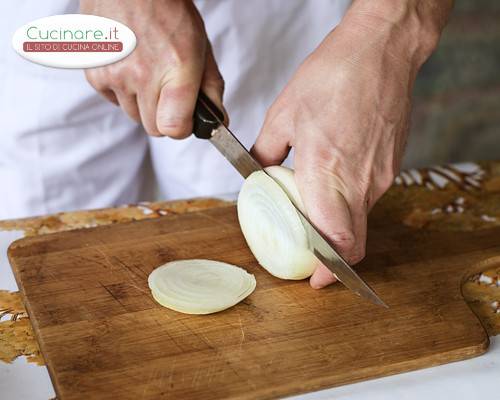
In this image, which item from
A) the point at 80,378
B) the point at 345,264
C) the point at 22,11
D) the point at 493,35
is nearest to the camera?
the point at 80,378

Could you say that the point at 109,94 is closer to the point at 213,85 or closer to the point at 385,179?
the point at 213,85

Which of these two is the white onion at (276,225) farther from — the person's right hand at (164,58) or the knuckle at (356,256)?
the person's right hand at (164,58)

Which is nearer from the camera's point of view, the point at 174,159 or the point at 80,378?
the point at 80,378

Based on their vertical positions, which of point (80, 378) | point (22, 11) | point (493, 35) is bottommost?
point (493, 35)

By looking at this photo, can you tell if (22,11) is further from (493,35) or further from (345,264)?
(493,35)

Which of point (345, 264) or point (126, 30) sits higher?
point (126, 30)

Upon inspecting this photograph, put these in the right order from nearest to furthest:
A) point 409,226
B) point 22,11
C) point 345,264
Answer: point 345,264 < point 409,226 < point 22,11

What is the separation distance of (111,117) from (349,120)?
2.22 ft

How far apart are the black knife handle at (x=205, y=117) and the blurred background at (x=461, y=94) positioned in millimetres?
1567

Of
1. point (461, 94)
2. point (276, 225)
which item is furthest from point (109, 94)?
point (461, 94)

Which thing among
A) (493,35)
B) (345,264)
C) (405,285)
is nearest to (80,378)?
(345,264)

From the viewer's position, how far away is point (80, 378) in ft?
3.28

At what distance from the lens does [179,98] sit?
49.8 inches

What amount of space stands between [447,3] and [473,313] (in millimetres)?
522
